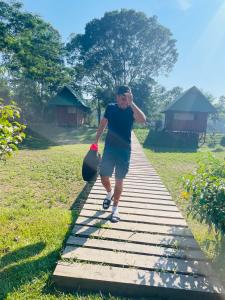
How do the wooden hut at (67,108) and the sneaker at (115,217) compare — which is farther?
the wooden hut at (67,108)

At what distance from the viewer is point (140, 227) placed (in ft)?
11.8

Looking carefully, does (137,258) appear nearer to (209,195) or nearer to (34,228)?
(209,195)

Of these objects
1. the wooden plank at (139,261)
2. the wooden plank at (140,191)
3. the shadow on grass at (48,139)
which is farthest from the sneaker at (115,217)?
the shadow on grass at (48,139)

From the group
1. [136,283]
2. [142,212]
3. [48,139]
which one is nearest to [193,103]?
[48,139]

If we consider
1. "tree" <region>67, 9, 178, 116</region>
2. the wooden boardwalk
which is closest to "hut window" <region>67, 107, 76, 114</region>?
"tree" <region>67, 9, 178, 116</region>

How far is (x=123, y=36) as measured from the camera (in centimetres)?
3478

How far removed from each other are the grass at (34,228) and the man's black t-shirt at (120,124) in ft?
5.70

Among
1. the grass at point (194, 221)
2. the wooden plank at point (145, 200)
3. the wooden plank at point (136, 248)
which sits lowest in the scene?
the grass at point (194, 221)

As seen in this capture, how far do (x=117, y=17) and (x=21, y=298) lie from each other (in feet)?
125

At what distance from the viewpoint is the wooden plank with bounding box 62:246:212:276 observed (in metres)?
2.68

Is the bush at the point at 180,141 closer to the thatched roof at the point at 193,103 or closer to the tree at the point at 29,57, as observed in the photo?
the thatched roof at the point at 193,103

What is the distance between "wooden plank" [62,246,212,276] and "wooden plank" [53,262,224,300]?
9 cm

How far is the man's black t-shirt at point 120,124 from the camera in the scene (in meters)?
3.70

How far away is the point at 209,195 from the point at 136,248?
1169 mm
